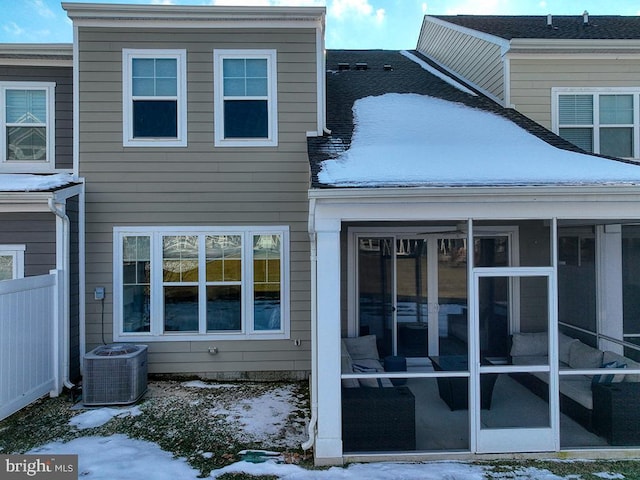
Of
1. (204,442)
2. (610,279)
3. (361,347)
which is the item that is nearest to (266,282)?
(361,347)

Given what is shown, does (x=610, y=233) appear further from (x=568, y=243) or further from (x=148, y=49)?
(x=148, y=49)

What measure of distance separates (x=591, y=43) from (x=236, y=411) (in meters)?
8.26

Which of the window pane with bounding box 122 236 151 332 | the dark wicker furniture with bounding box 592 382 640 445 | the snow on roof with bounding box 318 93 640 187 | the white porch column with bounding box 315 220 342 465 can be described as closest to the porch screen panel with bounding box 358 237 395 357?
the snow on roof with bounding box 318 93 640 187

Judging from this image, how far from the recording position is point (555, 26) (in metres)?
9.30

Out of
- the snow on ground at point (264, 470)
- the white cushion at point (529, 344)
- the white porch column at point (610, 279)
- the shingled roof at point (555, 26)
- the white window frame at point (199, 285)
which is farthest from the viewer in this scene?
the shingled roof at point (555, 26)

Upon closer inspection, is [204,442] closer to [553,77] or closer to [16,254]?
[16,254]

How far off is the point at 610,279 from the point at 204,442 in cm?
674

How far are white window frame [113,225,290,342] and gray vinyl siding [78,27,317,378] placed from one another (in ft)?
0.31

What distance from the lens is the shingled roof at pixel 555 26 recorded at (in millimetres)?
8195

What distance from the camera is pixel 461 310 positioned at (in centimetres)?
700

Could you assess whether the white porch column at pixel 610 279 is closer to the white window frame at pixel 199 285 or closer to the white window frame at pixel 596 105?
the white window frame at pixel 596 105

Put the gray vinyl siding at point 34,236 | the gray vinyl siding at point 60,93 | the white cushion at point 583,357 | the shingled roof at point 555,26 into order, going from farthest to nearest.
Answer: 1. the shingled roof at point 555,26
2. the gray vinyl siding at point 60,93
3. the gray vinyl siding at point 34,236
4. the white cushion at point 583,357

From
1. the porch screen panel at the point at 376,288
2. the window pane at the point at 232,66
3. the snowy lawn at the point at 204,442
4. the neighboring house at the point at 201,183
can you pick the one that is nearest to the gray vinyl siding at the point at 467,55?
the neighboring house at the point at 201,183

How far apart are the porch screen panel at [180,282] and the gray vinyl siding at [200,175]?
27 centimetres
